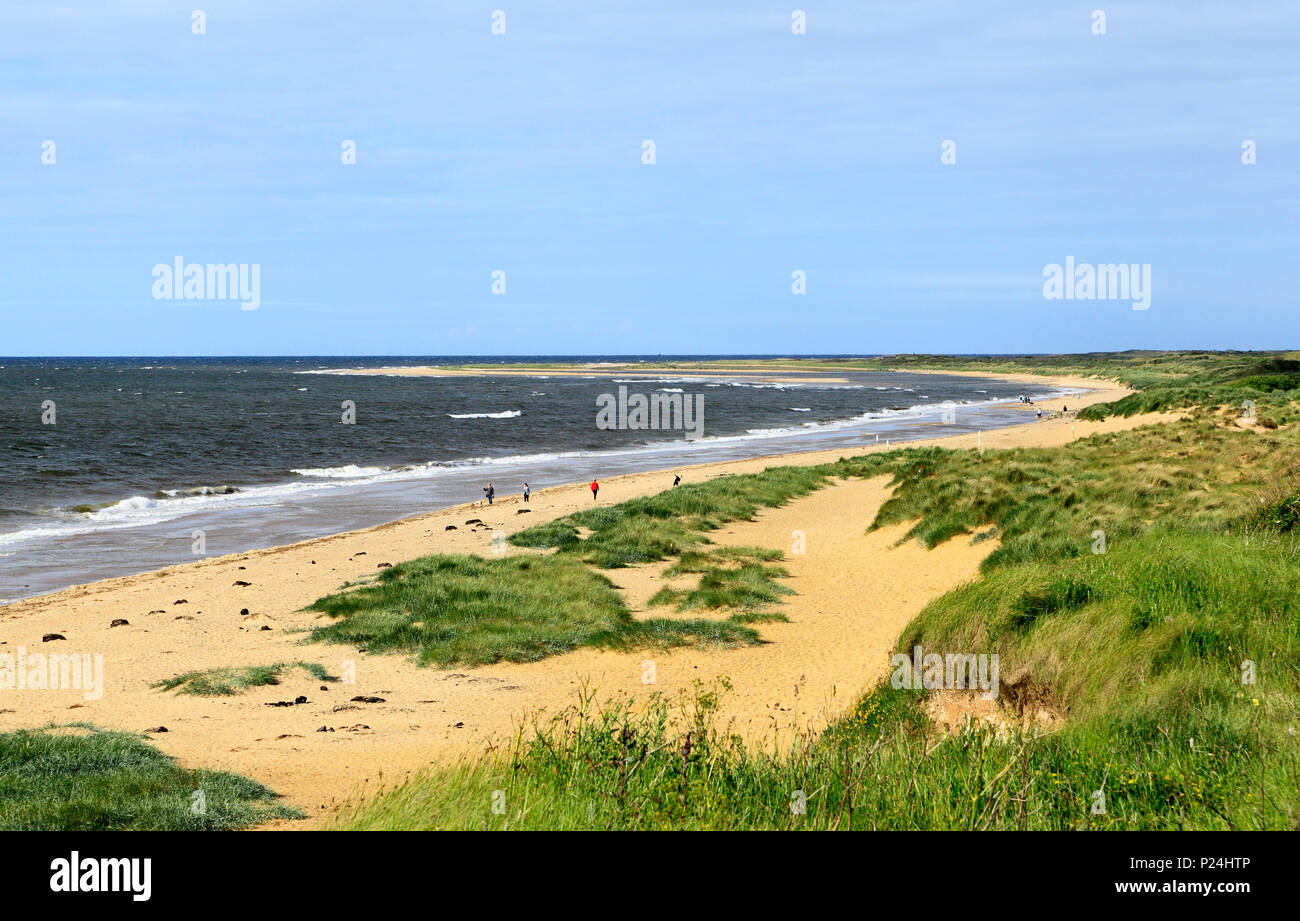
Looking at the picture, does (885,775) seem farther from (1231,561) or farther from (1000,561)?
(1000,561)

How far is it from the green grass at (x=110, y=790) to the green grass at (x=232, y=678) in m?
2.60

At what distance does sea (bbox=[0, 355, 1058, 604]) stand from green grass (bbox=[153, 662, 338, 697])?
401 inches

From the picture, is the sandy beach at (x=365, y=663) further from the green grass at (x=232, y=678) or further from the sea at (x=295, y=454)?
the sea at (x=295, y=454)

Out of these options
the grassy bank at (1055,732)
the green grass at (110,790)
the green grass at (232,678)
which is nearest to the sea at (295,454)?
the green grass at (232,678)

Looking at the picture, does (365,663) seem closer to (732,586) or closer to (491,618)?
(491,618)

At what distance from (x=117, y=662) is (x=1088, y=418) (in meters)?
55.5

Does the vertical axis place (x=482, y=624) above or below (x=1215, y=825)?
below

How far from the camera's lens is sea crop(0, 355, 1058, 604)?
28.9 meters

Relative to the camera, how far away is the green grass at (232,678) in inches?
510

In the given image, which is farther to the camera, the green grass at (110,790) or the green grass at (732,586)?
the green grass at (732,586)

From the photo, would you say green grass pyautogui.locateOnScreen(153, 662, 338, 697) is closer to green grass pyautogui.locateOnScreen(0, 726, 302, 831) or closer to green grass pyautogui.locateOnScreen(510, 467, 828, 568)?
green grass pyautogui.locateOnScreen(0, 726, 302, 831)

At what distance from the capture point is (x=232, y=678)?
13.3 meters

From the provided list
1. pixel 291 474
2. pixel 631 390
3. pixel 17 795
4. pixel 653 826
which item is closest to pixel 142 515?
pixel 291 474

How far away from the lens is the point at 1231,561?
10.5 meters
